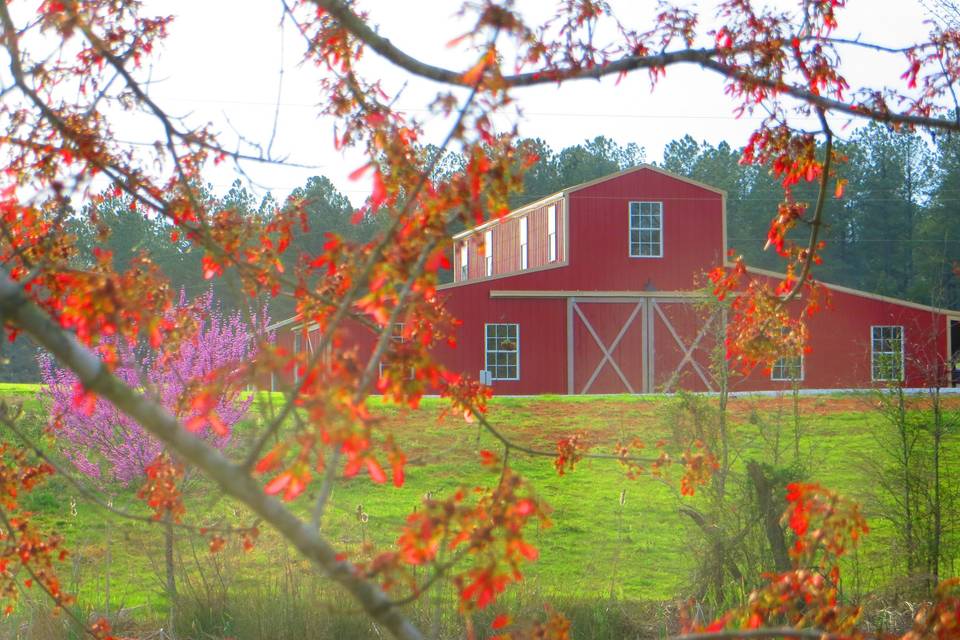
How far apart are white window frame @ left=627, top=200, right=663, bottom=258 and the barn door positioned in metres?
1.10

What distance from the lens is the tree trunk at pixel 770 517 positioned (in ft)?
19.5

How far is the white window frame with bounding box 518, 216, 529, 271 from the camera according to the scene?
87.4ft

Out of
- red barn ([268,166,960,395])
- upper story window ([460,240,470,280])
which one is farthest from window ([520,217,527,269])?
upper story window ([460,240,470,280])

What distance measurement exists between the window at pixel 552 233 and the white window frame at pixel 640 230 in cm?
174

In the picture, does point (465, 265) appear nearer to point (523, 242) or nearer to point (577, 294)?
point (523, 242)

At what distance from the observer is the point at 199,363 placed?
8.31 meters

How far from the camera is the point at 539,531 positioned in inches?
328

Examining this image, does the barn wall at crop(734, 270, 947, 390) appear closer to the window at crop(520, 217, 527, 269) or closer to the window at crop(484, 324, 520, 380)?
the window at crop(484, 324, 520, 380)

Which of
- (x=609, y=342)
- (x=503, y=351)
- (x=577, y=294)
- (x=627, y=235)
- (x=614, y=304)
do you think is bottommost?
(x=503, y=351)

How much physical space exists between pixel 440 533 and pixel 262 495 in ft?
1.10

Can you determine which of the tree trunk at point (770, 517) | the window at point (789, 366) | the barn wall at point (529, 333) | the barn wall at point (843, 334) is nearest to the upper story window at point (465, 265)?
the barn wall at point (529, 333)

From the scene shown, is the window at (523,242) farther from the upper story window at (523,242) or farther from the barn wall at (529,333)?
the barn wall at (529,333)

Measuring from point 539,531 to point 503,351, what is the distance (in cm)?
1456

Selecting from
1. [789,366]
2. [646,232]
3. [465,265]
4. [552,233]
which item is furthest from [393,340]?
[465,265]
